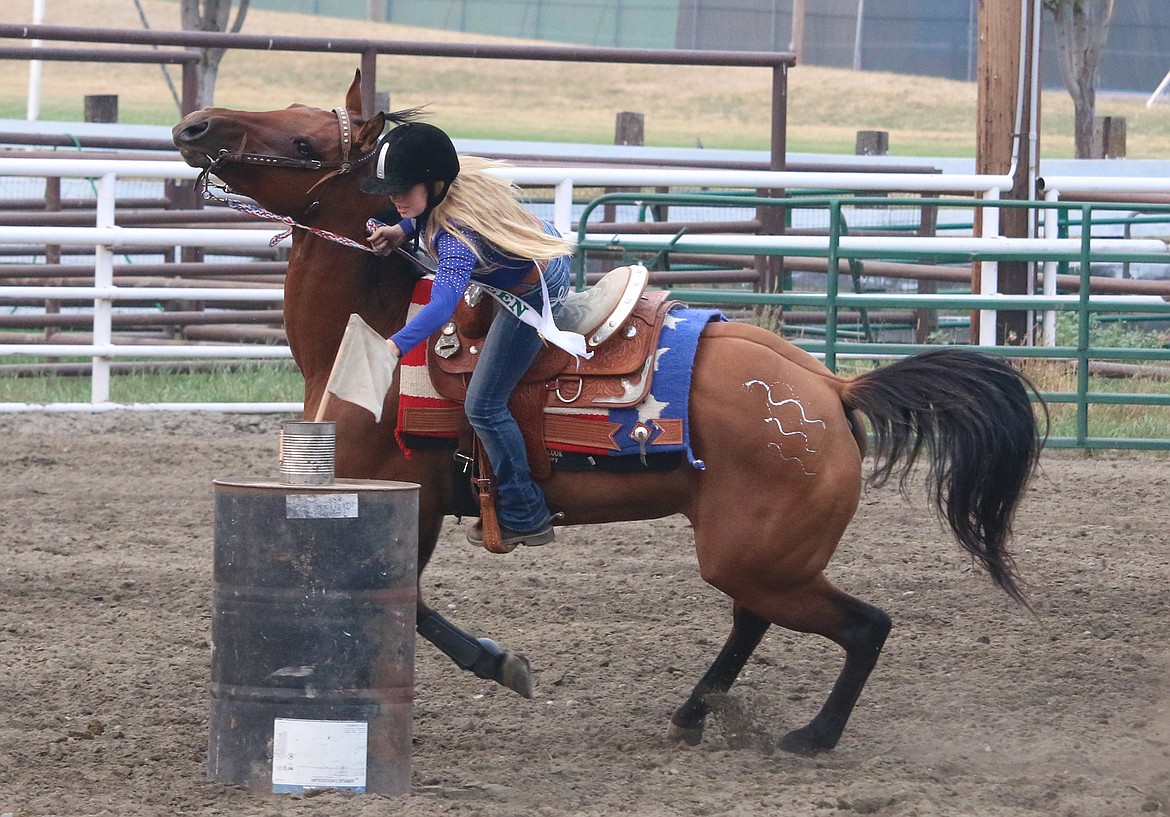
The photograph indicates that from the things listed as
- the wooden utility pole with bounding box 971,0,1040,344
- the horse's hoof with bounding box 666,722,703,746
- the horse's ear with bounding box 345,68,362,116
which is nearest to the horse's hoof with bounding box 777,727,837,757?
the horse's hoof with bounding box 666,722,703,746

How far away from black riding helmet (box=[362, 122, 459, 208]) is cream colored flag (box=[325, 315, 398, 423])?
422mm

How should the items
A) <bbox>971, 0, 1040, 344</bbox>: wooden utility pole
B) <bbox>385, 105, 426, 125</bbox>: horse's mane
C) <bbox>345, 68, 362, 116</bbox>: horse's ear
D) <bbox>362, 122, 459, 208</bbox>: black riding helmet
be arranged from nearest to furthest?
<bbox>362, 122, 459, 208</bbox>: black riding helmet
<bbox>385, 105, 426, 125</bbox>: horse's mane
<bbox>345, 68, 362, 116</bbox>: horse's ear
<bbox>971, 0, 1040, 344</bbox>: wooden utility pole

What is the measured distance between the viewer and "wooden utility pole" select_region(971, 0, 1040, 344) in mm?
9266

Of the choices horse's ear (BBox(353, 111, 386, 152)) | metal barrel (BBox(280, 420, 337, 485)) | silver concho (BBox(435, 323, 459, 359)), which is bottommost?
metal barrel (BBox(280, 420, 337, 485))

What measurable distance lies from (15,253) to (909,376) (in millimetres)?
9012

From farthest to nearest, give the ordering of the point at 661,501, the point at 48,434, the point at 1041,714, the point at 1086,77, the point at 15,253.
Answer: the point at 1086,77, the point at 15,253, the point at 48,434, the point at 1041,714, the point at 661,501

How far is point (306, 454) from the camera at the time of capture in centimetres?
341

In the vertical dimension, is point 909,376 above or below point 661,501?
above

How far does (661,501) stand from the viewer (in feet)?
13.3

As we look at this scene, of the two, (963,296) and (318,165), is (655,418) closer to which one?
Answer: (318,165)

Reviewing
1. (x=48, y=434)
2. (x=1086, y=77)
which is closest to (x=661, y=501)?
(x=48, y=434)

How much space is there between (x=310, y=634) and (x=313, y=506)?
302 mm

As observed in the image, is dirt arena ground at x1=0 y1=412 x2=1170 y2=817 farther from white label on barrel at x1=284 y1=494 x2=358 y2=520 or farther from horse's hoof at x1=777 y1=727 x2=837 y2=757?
white label on barrel at x1=284 y1=494 x2=358 y2=520

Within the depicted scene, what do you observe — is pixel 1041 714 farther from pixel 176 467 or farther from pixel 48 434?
pixel 48 434
